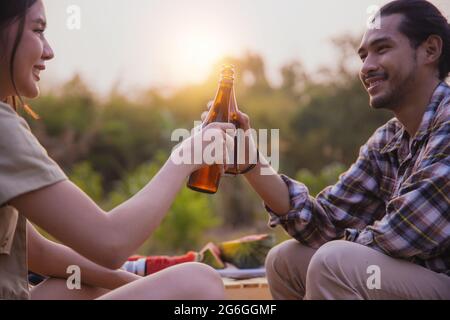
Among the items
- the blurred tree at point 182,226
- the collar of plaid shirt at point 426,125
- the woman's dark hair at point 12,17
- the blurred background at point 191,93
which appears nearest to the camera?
the woman's dark hair at point 12,17

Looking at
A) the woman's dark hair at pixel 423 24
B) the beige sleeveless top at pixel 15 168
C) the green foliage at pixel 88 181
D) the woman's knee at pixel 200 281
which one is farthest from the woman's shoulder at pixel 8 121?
the green foliage at pixel 88 181

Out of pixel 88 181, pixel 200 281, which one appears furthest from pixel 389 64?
pixel 88 181

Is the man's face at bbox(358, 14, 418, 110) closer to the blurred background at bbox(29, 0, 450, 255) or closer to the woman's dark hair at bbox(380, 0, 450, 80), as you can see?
the woman's dark hair at bbox(380, 0, 450, 80)

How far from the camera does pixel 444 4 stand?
7.83 ft

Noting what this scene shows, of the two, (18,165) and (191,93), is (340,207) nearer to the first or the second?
(18,165)

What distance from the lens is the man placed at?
5.64 feet

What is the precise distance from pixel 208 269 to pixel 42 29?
0.74 m

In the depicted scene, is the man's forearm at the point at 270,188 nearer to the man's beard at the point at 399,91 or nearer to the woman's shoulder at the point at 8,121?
the man's beard at the point at 399,91

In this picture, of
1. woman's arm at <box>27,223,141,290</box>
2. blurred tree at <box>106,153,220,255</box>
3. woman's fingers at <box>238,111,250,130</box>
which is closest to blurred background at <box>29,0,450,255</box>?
blurred tree at <box>106,153,220,255</box>

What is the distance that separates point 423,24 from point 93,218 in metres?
1.48

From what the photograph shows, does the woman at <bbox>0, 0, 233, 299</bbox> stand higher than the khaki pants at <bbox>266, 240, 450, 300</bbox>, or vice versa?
the woman at <bbox>0, 0, 233, 299</bbox>

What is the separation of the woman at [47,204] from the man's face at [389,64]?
2.69 feet

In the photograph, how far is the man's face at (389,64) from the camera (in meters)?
2.11
